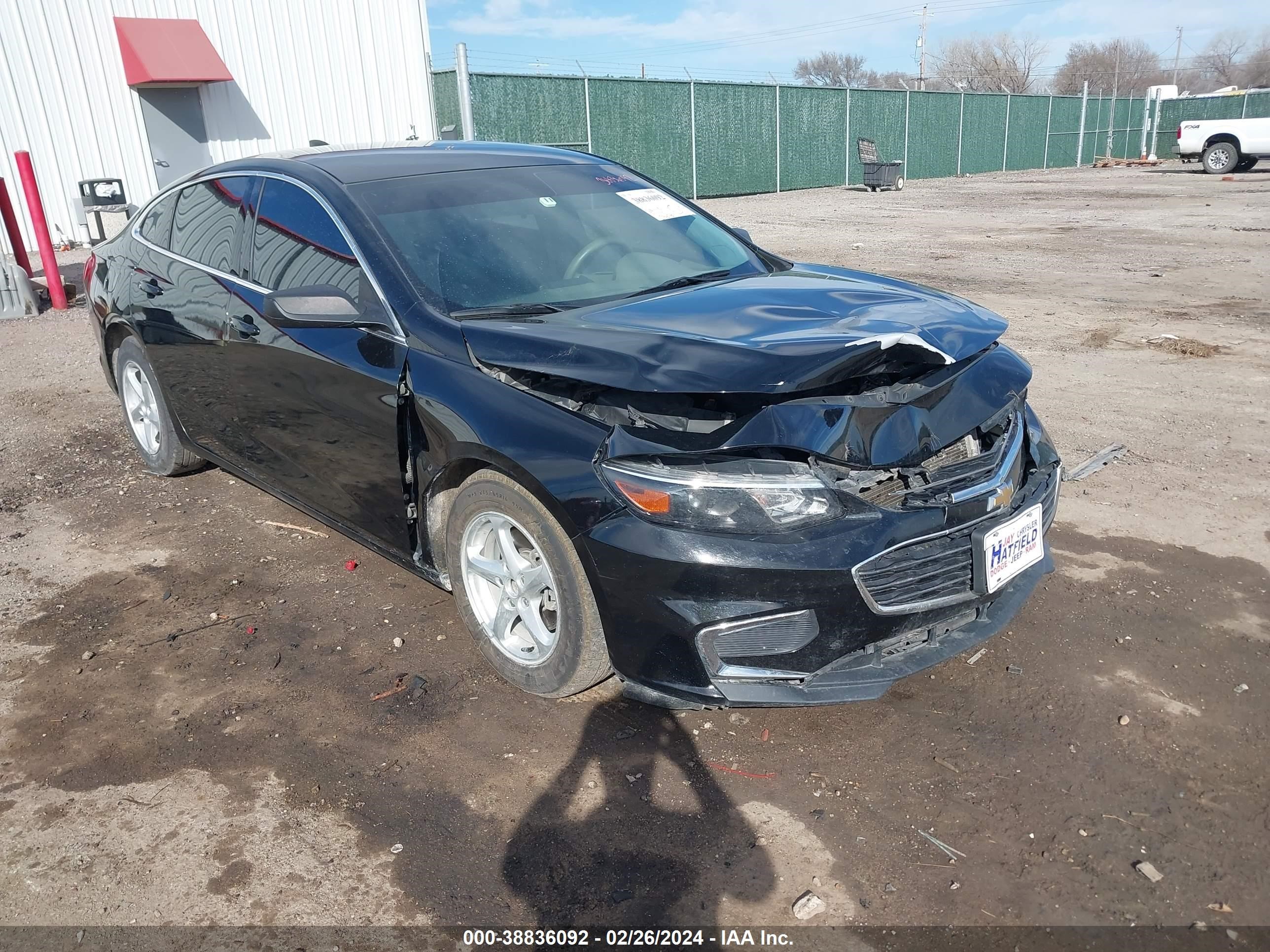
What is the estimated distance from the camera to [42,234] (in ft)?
34.2

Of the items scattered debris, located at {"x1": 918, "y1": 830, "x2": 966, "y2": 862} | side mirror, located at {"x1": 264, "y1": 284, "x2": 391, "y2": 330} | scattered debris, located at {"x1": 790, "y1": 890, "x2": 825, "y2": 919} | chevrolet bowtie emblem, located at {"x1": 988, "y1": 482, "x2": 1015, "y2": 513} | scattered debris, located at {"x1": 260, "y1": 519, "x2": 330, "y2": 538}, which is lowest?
scattered debris, located at {"x1": 918, "y1": 830, "x2": 966, "y2": 862}

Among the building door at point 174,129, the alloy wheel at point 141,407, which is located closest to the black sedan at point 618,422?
the alloy wheel at point 141,407

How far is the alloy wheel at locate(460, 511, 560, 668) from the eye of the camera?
3037 mm

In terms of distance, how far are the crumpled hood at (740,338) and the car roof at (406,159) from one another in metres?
1.09

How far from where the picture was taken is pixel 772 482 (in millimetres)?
2615

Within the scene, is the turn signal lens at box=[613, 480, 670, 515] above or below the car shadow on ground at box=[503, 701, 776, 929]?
above

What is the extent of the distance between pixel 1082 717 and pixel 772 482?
134 cm

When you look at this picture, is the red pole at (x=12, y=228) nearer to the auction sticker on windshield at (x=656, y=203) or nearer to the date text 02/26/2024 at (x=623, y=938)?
the auction sticker on windshield at (x=656, y=203)

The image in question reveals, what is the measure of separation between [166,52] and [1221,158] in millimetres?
28007

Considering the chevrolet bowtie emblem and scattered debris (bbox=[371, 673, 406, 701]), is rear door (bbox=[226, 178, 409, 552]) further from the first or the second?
the chevrolet bowtie emblem

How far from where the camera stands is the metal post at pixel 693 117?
25359 mm

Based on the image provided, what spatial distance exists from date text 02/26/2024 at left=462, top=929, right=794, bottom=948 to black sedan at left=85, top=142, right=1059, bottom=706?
1.97 feet

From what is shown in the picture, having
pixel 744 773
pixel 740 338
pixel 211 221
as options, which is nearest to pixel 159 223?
pixel 211 221

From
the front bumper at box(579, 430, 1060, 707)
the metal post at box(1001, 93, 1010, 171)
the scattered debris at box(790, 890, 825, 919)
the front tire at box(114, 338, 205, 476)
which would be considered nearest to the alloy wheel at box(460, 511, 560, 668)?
the front bumper at box(579, 430, 1060, 707)
